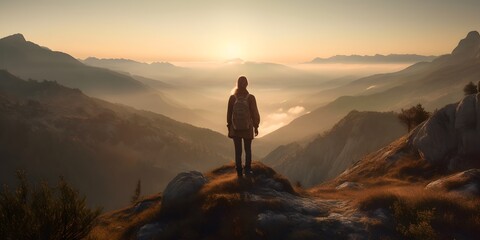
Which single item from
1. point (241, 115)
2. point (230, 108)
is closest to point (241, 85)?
point (230, 108)

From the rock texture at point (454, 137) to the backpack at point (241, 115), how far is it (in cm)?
1894

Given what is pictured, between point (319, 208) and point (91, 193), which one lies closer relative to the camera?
point (319, 208)

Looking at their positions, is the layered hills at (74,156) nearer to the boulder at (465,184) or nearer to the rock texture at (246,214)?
the rock texture at (246,214)

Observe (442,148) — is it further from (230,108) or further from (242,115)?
(230,108)

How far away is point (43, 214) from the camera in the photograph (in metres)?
9.95

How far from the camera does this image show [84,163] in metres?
170

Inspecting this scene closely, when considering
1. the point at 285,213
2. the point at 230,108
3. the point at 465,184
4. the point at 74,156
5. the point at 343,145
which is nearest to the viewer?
the point at 285,213

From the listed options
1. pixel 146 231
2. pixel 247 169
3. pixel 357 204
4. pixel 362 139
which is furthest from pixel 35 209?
pixel 362 139

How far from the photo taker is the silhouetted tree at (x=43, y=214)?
30.5ft

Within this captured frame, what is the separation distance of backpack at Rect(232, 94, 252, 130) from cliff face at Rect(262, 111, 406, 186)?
101351 millimetres

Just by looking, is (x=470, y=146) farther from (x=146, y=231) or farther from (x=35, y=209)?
(x=35, y=209)

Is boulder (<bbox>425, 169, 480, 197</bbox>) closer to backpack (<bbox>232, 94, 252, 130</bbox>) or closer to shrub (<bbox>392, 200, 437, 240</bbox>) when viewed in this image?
shrub (<bbox>392, 200, 437, 240</bbox>)

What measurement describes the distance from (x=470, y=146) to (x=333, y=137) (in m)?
111

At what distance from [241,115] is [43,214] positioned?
8.18m
